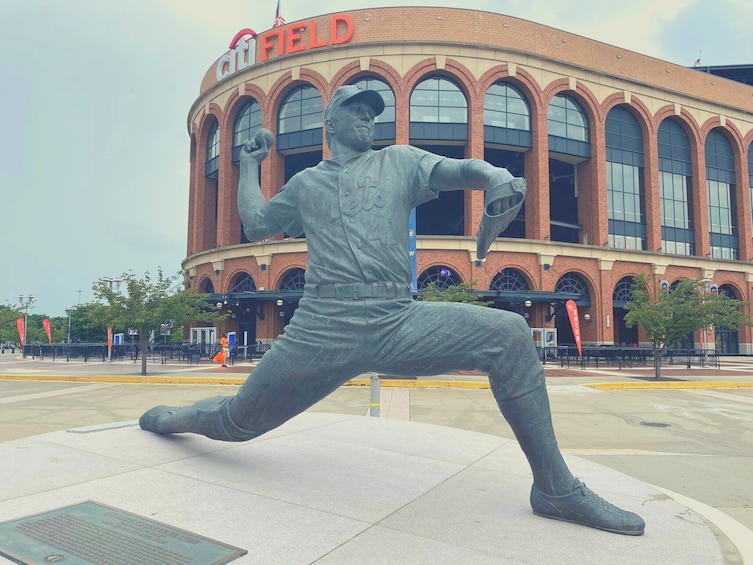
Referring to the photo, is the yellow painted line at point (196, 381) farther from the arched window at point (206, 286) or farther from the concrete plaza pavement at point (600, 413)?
the arched window at point (206, 286)

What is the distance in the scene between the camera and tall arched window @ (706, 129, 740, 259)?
3503 cm

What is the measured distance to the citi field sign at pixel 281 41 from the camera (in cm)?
2959

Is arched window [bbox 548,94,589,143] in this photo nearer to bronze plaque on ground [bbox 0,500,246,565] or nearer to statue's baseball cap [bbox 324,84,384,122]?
statue's baseball cap [bbox 324,84,384,122]

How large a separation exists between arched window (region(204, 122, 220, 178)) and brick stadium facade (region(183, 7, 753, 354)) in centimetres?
13

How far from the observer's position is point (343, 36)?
29.5 metres

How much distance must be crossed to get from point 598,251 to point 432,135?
36.0 ft

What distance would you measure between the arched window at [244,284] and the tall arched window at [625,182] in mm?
20637

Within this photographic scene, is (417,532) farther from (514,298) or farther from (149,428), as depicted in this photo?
(514,298)

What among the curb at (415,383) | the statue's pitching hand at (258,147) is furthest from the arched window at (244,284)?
the statue's pitching hand at (258,147)

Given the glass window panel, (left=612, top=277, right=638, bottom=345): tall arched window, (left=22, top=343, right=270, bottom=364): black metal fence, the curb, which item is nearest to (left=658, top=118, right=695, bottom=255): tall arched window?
(left=612, top=277, right=638, bottom=345): tall arched window

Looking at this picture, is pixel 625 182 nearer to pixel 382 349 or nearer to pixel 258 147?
pixel 258 147

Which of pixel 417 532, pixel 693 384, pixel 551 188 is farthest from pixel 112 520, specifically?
pixel 551 188

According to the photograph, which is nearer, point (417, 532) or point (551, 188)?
point (417, 532)

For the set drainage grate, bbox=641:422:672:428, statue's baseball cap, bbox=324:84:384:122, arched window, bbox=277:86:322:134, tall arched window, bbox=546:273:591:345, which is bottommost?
drainage grate, bbox=641:422:672:428
